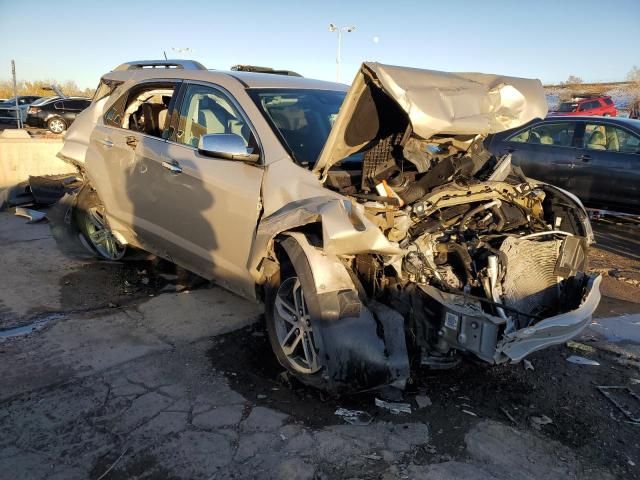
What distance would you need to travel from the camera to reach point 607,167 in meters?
7.77

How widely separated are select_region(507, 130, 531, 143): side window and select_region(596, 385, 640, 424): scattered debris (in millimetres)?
5958

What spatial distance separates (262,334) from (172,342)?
0.69 meters

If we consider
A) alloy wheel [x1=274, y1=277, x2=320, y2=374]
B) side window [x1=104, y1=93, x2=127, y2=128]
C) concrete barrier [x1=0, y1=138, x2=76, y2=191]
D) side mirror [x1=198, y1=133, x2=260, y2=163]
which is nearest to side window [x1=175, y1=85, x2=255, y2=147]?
side mirror [x1=198, y1=133, x2=260, y2=163]

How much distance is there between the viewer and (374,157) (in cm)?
358

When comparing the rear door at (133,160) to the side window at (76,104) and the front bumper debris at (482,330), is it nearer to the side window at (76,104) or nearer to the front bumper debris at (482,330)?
the front bumper debris at (482,330)

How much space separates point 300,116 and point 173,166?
1.10 meters

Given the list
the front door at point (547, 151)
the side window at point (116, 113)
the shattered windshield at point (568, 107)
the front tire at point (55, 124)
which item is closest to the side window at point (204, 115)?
the side window at point (116, 113)

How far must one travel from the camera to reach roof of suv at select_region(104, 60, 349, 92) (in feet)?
13.4

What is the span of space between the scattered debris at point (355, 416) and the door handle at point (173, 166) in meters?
2.23

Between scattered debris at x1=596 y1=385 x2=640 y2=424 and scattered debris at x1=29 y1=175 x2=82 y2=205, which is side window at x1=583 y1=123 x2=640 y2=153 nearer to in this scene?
→ scattered debris at x1=596 y1=385 x2=640 y2=424

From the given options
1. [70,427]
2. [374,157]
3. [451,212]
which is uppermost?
[374,157]

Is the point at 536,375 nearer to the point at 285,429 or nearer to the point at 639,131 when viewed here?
the point at 285,429

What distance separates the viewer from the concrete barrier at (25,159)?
9008 millimetres

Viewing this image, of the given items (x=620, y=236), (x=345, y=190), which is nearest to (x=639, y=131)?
(x=620, y=236)
